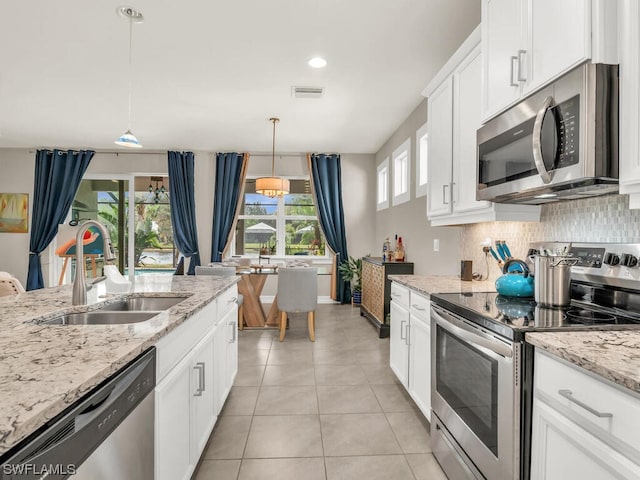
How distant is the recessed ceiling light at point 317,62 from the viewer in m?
3.08

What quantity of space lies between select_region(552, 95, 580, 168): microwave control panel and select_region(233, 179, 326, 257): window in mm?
5193

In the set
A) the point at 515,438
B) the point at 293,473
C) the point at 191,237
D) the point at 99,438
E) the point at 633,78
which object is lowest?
the point at 293,473

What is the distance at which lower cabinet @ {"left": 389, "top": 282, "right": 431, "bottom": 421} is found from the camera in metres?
2.12

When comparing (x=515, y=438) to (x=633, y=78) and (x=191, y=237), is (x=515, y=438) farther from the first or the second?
(x=191, y=237)

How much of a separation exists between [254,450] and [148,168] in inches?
219

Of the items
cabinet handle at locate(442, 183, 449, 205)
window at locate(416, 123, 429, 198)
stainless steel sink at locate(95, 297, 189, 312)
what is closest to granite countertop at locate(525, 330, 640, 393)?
cabinet handle at locate(442, 183, 449, 205)

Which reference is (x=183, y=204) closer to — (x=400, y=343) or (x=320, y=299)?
(x=320, y=299)

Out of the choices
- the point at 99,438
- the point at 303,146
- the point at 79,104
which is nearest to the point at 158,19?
the point at 79,104

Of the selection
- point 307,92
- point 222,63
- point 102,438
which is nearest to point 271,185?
point 307,92

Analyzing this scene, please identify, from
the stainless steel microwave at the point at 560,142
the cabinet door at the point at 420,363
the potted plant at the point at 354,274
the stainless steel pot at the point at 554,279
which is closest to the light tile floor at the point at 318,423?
the cabinet door at the point at 420,363

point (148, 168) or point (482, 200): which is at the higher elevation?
point (148, 168)

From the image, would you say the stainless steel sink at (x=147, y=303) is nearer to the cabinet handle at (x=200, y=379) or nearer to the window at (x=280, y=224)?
the cabinet handle at (x=200, y=379)

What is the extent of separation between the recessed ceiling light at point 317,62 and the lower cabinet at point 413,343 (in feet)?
6.45

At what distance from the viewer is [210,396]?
1.92 m
